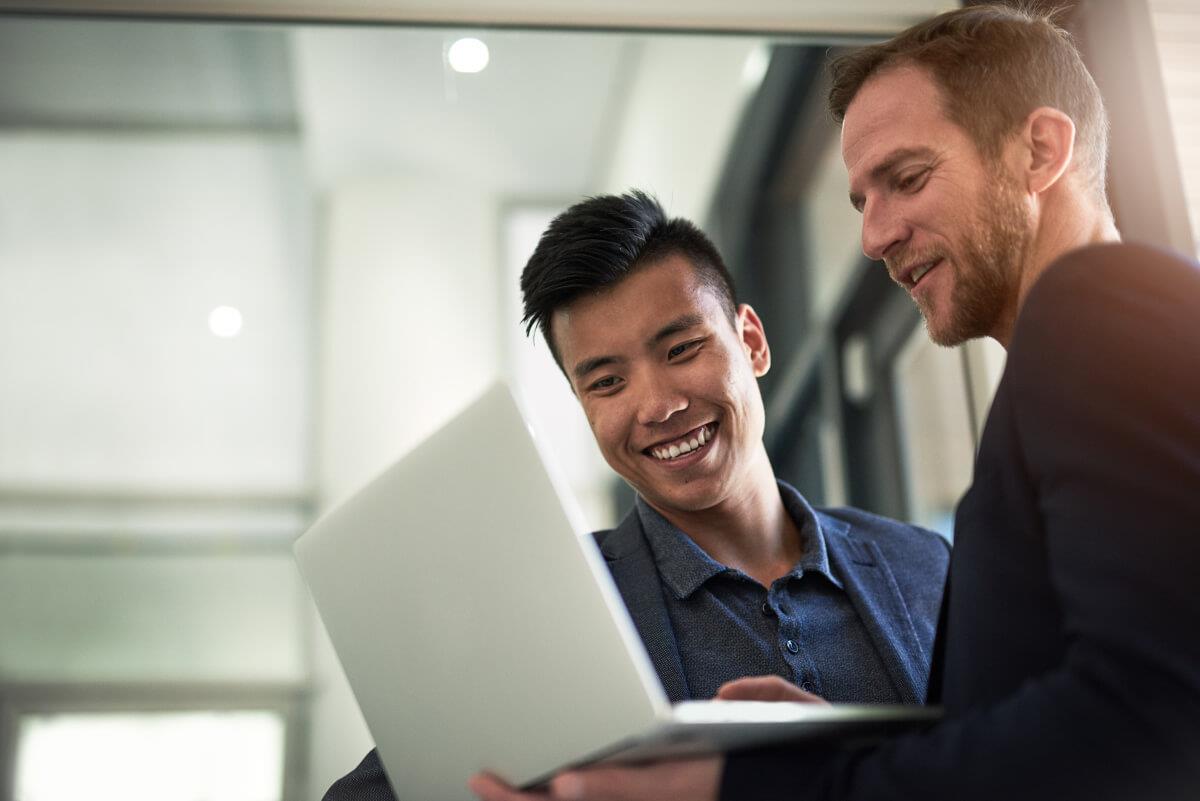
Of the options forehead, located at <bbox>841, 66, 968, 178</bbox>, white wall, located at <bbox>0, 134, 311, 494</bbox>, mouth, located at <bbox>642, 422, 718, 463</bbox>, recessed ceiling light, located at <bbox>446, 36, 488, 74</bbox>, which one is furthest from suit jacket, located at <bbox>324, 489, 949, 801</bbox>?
recessed ceiling light, located at <bbox>446, 36, 488, 74</bbox>

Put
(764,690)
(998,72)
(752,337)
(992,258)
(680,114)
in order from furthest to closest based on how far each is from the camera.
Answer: (680,114) → (752,337) → (998,72) → (992,258) → (764,690)

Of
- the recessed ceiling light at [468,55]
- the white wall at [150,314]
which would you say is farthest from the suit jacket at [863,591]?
the recessed ceiling light at [468,55]

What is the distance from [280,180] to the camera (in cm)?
233

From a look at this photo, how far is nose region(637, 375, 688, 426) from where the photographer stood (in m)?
1.67

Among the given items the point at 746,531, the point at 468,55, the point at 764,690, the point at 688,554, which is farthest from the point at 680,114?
the point at 764,690

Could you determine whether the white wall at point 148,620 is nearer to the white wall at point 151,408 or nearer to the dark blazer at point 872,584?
the white wall at point 151,408

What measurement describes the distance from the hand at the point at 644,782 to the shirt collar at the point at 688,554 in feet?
1.79

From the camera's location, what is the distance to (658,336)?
1716 mm

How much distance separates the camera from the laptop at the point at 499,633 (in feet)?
3.21

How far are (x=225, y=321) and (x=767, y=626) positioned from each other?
123 centimetres

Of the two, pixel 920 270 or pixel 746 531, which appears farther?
pixel 746 531

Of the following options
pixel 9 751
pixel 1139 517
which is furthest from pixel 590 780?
pixel 9 751

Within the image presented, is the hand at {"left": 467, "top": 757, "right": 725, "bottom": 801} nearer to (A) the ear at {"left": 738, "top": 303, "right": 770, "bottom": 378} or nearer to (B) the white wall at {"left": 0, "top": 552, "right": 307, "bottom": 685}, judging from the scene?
(A) the ear at {"left": 738, "top": 303, "right": 770, "bottom": 378}

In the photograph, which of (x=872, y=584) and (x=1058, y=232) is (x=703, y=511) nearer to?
(x=872, y=584)
